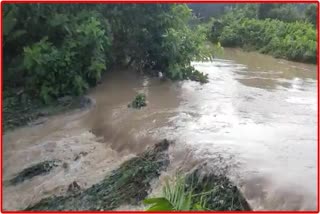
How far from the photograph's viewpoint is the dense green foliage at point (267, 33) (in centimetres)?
2081

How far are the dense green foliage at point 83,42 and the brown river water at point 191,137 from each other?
673 millimetres

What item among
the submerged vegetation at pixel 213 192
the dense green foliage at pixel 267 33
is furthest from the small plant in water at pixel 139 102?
the dense green foliage at pixel 267 33

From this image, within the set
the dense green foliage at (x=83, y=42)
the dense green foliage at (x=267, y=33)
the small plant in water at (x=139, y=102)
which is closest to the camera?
the small plant in water at (x=139, y=102)

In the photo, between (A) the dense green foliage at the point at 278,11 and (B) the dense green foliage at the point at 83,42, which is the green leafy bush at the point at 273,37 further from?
(B) the dense green foliage at the point at 83,42

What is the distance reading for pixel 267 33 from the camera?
83.0ft

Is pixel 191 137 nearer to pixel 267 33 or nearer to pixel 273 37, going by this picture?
pixel 273 37

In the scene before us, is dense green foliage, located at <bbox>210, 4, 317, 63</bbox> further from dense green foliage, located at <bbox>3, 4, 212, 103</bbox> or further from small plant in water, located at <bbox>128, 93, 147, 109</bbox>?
small plant in water, located at <bbox>128, 93, 147, 109</bbox>

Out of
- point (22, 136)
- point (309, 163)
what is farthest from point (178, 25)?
point (309, 163)

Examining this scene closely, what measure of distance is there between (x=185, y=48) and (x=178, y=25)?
724mm

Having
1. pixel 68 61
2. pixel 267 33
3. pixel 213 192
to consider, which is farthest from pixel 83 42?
pixel 267 33

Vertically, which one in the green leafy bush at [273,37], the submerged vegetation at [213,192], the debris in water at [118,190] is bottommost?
the green leafy bush at [273,37]

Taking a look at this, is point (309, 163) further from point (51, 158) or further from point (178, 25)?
point (178, 25)

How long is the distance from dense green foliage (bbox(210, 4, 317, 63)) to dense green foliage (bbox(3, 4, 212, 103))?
30.7 feet

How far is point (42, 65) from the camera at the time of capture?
9961mm
